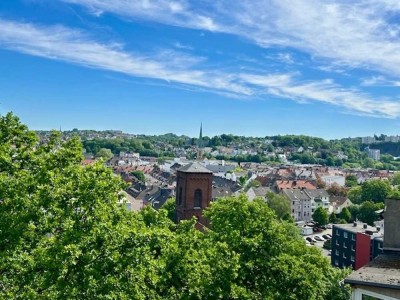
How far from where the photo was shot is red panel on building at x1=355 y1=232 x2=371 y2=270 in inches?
2173

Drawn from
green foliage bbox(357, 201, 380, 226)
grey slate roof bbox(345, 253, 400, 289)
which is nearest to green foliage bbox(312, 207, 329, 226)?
green foliage bbox(357, 201, 380, 226)

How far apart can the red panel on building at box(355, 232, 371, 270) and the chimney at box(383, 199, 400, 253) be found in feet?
145

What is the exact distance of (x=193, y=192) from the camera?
53344mm

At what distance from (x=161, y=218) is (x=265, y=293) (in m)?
5.22

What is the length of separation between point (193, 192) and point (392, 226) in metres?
40.4

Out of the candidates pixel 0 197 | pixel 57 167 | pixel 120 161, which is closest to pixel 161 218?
pixel 57 167

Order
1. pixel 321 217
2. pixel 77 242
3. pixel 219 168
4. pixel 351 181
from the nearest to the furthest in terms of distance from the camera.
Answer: pixel 77 242 < pixel 321 217 < pixel 351 181 < pixel 219 168

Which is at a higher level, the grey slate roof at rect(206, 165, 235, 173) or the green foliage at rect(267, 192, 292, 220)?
the grey slate roof at rect(206, 165, 235, 173)

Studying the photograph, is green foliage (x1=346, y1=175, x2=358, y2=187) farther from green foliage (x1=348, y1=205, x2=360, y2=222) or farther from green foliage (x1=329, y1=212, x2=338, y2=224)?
green foliage (x1=329, y1=212, x2=338, y2=224)

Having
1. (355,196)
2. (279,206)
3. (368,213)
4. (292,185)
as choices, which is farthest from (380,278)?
(292,185)

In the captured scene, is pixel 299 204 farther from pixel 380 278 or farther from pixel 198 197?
pixel 380 278

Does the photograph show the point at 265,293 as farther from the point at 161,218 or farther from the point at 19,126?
the point at 19,126

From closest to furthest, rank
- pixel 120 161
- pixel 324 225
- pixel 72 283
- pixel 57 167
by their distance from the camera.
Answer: pixel 72 283 < pixel 57 167 < pixel 324 225 < pixel 120 161

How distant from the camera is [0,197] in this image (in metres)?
13.7
